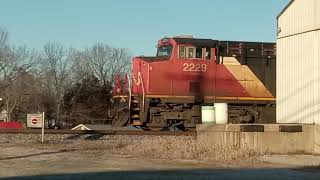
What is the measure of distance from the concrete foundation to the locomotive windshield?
9.27m

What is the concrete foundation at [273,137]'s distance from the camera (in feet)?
58.8

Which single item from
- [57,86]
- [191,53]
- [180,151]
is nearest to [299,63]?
[180,151]

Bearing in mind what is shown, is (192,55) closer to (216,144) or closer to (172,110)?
(172,110)

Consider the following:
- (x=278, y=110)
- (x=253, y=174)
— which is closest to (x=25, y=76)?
(x=278, y=110)

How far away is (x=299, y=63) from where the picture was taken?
19750 mm

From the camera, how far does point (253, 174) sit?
1266 cm

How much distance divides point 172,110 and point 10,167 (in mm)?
13313

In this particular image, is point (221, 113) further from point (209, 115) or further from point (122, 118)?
point (122, 118)

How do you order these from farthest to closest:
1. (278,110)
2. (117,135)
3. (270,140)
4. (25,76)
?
1. (25,76)
2. (117,135)
3. (278,110)
4. (270,140)

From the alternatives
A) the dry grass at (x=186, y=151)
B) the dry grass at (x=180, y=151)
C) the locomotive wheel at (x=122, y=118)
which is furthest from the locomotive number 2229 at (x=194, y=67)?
the dry grass at (x=186, y=151)

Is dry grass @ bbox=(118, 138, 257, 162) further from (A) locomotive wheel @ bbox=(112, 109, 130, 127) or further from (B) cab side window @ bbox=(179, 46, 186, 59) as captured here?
(B) cab side window @ bbox=(179, 46, 186, 59)

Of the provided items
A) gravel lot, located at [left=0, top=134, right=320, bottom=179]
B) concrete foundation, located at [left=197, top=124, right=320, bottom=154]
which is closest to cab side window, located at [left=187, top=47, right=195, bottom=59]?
gravel lot, located at [left=0, top=134, right=320, bottom=179]

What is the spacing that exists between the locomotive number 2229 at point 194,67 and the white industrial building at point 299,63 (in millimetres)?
6215

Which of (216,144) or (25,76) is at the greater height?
(25,76)
